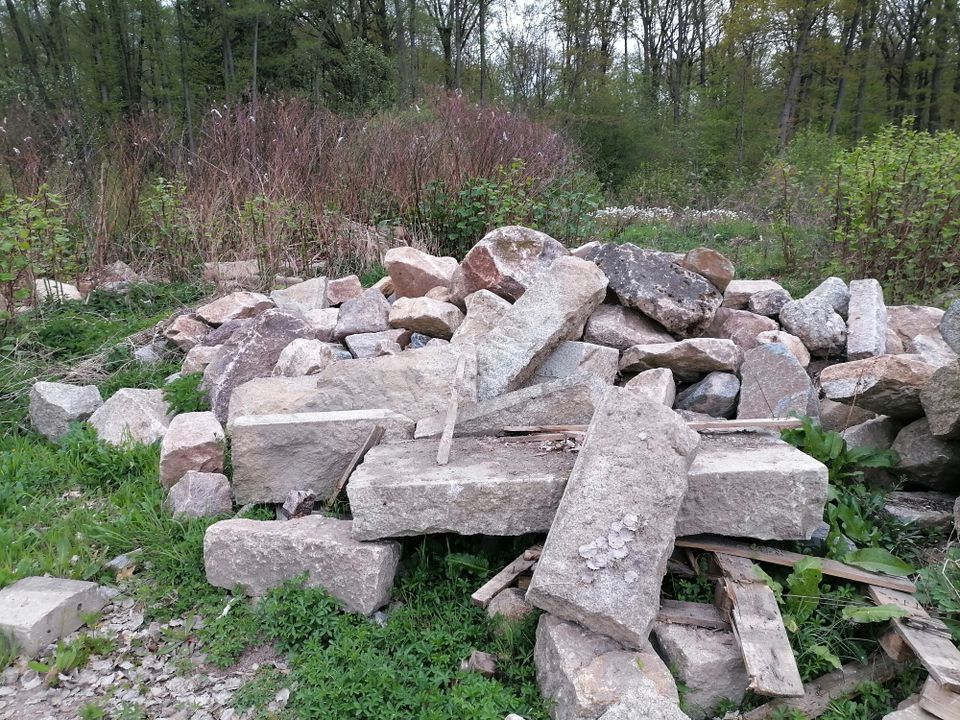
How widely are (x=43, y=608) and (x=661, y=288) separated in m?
3.85

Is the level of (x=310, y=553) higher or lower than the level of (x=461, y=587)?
higher

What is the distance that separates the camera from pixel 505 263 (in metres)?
5.10

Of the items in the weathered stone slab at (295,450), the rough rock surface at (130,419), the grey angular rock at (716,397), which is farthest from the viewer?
the rough rock surface at (130,419)

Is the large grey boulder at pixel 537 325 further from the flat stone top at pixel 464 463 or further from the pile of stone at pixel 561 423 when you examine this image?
the flat stone top at pixel 464 463

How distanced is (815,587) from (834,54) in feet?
76.6

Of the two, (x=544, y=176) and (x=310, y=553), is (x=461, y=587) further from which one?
(x=544, y=176)

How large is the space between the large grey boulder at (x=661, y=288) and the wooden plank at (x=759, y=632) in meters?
2.13

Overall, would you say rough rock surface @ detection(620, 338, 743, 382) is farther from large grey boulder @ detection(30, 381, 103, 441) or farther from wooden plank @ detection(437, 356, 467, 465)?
large grey boulder @ detection(30, 381, 103, 441)

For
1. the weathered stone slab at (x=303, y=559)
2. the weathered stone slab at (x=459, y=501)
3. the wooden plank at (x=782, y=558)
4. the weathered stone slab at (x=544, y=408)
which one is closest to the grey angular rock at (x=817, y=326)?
the weathered stone slab at (x=544, y=408)

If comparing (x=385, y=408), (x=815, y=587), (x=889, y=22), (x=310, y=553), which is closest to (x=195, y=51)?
(x=385, y=408)

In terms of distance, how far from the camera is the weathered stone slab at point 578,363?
418 centimetres

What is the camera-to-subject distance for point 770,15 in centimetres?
2003

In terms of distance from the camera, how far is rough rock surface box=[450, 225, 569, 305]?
5035 mm

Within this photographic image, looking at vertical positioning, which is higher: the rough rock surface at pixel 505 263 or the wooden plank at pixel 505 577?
the rough rock surface at pixel 505 263
